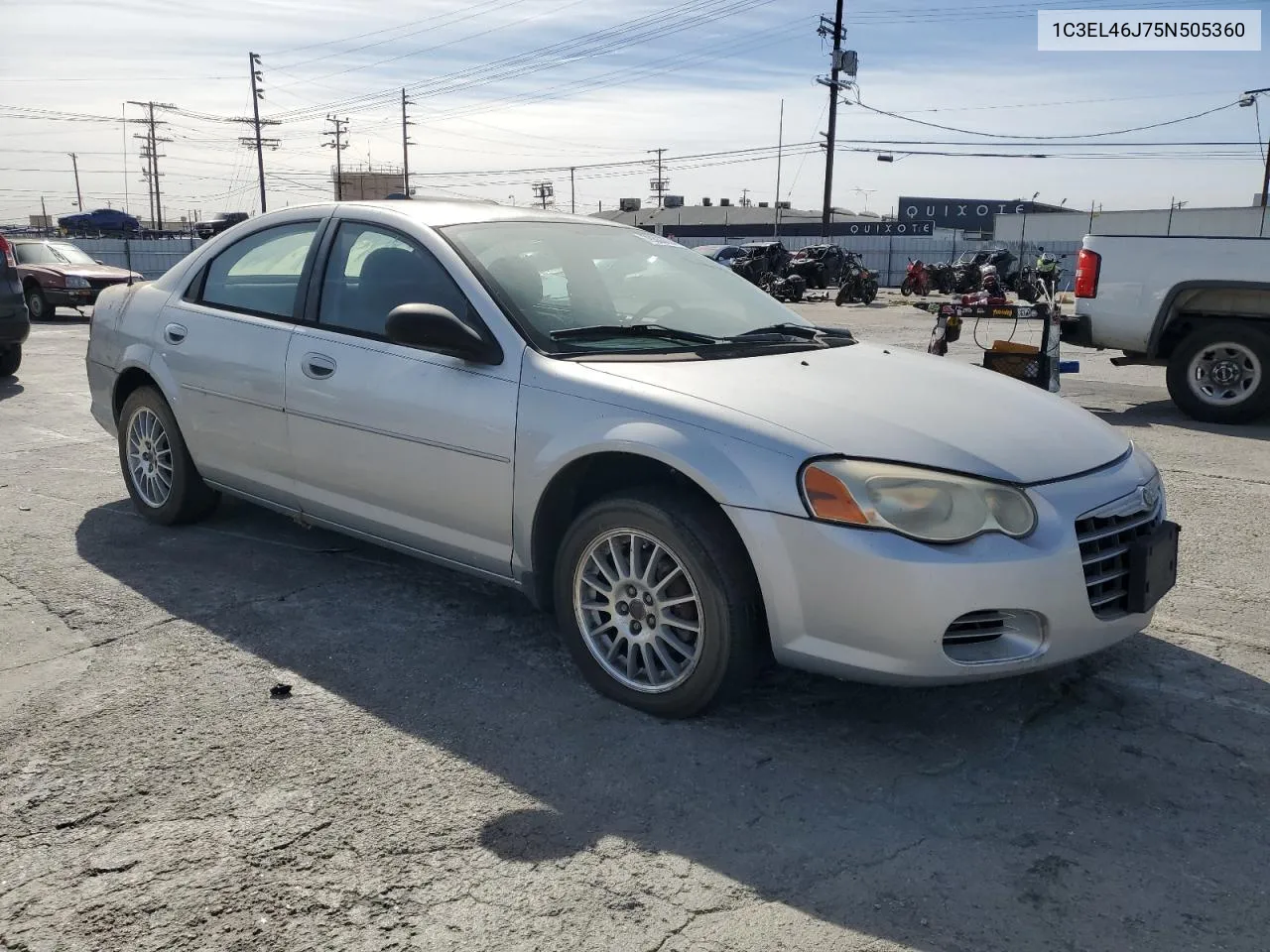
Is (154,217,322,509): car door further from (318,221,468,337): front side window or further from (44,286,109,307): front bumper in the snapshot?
(44,286,109,307): front bumper

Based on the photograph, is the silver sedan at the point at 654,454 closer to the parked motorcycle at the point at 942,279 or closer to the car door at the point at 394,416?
the car door at the point at 394,416

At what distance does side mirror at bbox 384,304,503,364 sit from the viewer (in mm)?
3520

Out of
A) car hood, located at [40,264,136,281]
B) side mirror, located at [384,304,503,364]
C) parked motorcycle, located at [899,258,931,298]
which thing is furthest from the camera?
parked motorcycle, located at [899,258,931,298]

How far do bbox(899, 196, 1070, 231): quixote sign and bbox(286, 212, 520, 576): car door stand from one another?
276 feet

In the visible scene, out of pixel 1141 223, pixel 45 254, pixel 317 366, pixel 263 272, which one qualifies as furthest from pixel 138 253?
pixel 1141 223

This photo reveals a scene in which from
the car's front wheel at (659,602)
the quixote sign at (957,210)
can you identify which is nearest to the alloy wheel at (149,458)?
the car's front wheel at (659,602)

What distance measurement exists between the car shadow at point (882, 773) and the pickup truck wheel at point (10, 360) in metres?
8.10

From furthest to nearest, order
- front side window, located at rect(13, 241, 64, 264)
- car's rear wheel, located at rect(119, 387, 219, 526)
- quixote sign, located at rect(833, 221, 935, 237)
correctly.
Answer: quixote sign, located at rect(833, 221, 935, 237) < front side window, located at rect(13, 241, 64, 264) < car's rear wheel, located at rect(119, 387, 219, 526)

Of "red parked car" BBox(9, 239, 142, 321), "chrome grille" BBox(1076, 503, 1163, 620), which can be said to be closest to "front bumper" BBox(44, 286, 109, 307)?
"red parked car" BBox(9, 239, 142, 321)

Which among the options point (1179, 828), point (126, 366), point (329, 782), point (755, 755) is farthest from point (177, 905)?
point (126, 366)

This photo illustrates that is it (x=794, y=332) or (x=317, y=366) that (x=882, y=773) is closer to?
(x=794, y=332)

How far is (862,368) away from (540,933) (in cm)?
219

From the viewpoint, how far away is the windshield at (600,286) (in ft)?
12.3

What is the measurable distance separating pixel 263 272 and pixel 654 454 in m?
2.41
